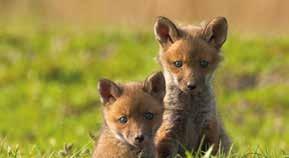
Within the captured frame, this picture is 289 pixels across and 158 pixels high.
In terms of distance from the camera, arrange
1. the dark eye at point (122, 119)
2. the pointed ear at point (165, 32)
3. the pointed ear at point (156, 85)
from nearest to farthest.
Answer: the dark eye at point (122, 119) → the pointed ear at point (156, 85) → the pointed ear at point (165, 32)

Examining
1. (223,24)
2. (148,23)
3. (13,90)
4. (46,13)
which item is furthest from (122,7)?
(223,24)

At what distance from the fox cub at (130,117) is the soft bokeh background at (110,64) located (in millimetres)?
4962

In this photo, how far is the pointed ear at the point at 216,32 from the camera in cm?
856

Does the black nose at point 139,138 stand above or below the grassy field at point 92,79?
above

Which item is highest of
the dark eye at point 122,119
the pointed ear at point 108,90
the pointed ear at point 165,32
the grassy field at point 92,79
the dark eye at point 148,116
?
the pointed ear at point 165,32

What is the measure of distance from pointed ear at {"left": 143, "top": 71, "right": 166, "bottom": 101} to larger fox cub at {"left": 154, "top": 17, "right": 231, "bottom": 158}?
14.5 inches

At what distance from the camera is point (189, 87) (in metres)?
8.20

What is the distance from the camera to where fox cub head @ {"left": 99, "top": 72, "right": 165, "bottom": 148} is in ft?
24.9

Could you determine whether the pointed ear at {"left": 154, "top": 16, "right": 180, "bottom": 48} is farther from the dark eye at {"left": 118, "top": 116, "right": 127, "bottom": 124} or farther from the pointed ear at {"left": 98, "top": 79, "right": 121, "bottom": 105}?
the dark eye at {"left": 118, "top": 116, "right": 127, "bottom": 124}

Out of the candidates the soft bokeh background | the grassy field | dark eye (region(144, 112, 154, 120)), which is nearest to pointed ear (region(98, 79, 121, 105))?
dark eye (region(144, 112, 154, 120))

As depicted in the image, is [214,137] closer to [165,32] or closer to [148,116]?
[148,116]

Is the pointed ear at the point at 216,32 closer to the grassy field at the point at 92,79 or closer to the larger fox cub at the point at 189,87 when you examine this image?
the larger fox cub at the point at 189,87

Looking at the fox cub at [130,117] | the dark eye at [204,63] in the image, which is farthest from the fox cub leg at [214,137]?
the fox cub at [130,117]

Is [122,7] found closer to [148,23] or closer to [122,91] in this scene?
[148,23]
